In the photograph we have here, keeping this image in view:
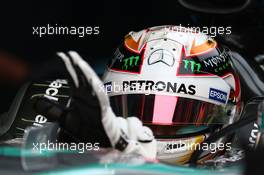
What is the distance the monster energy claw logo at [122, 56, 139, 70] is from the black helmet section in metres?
0.25

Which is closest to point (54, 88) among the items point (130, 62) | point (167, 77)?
point (130, 62)

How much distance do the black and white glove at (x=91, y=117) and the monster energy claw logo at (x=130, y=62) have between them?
16.7 inches

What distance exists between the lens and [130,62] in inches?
68.6

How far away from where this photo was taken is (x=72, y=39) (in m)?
2.23

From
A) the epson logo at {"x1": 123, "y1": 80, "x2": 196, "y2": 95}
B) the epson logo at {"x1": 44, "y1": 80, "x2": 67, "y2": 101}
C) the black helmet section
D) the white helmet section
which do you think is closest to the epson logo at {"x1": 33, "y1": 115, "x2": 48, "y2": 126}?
the black helmet section

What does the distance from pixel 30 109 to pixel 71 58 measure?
2.97 ft

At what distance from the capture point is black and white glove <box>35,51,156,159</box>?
3.67ft

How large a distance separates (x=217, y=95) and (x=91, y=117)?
23.6 inches

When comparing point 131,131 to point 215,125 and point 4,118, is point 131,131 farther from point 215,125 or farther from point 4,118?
point 4,118

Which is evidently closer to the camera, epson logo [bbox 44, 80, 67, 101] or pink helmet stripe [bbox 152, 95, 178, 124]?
pink helmet stripe [bbox 152, 95, 178, 124]

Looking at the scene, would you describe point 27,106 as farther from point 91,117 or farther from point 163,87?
point 91,117

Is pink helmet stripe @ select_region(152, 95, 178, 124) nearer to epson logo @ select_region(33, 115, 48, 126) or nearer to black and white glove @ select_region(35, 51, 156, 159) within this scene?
black and white glove @ select_region(35, 51, 156, 159)

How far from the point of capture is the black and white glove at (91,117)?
1118 mm

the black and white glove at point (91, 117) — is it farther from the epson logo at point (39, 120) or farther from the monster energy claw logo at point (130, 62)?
the epson logo at point (39, 120)
